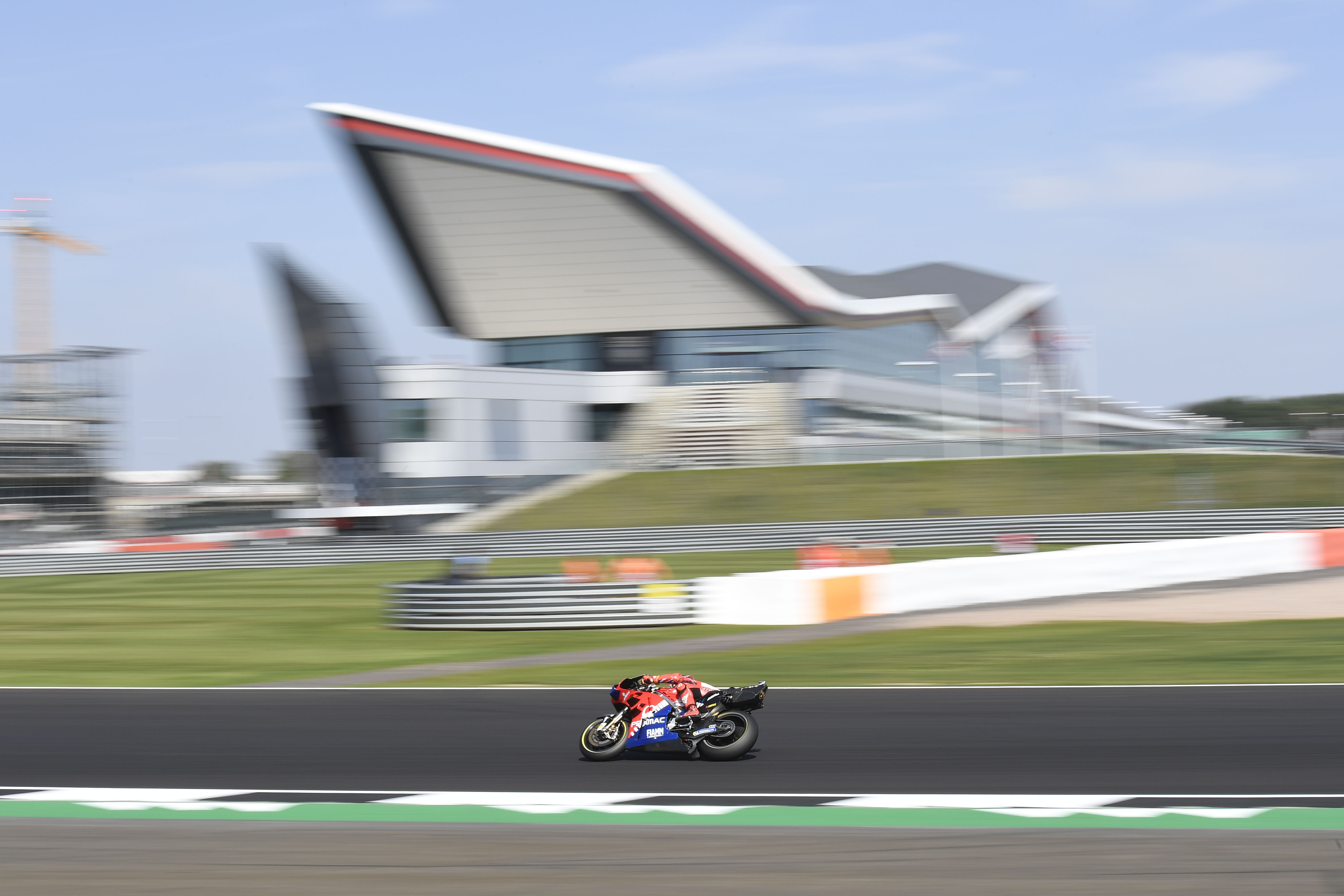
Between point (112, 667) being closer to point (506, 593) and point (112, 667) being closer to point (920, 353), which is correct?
point (506, 593)

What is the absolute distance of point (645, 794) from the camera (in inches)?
265

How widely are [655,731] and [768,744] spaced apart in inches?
41.0

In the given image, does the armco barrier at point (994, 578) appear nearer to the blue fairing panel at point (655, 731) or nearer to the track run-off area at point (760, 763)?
the track run-off area at point (760, 763)

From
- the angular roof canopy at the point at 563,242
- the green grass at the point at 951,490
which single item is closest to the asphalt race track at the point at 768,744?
the green grass at the point at 951,490

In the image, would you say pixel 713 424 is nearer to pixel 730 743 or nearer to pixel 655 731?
pixel 730 743

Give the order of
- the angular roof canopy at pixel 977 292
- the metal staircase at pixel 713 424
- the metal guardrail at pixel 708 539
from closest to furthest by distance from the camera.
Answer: the metal guardrail at pixel 708 539, the metal staircase at pixel 713 424, the angular roof canopy at pixel 977 292

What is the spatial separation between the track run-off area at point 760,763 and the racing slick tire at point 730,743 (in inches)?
2.9

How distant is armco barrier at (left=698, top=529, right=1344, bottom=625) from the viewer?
16.8 meters

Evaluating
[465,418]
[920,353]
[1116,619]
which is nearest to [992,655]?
[1116,619]

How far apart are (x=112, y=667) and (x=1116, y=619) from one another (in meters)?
11.1

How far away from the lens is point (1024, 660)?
12.6 m

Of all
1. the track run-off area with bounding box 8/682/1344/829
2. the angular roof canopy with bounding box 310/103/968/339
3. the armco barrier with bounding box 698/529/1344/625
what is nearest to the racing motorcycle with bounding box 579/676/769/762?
the track run-off area with bounding box 8/682/1344/829

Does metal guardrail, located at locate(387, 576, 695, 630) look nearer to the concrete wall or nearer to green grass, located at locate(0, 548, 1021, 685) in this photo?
green grass, located at locate(0, 548, 1021, 685)

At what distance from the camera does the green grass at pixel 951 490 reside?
3681 cm
